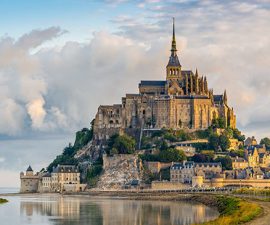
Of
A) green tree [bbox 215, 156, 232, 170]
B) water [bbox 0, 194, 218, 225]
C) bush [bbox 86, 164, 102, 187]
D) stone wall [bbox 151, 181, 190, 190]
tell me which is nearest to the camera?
water [bbox 0, 194, 218, 225]

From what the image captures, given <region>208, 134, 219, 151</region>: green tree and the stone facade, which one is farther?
the stone facade

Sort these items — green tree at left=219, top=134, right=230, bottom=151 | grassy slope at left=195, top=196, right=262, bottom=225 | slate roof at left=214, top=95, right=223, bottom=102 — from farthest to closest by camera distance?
slate roof at left=214, top=95, right=223, bottom=102 → green tree at left=219, top=134, right=230, bottom=151 → grassy slope at left=195, top=196, right=262, bottom=225

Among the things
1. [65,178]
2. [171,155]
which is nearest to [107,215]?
[171,155]

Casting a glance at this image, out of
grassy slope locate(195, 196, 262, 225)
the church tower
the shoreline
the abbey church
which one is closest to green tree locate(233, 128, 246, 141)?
the abbey church

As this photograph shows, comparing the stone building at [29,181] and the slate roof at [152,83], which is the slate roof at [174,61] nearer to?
the slate roof at [152,83]

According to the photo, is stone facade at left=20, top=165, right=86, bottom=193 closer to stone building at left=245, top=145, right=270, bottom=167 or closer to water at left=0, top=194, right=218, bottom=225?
stone building at left=245, top=145, right=270, bottom=167

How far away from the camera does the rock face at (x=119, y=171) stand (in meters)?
124

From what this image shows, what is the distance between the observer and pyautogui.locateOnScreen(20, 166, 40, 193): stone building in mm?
141500

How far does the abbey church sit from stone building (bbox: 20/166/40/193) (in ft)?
48.4

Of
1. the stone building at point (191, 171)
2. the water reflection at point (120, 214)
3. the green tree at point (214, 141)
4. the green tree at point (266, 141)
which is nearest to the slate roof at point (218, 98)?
the green tree at point (266, 141)

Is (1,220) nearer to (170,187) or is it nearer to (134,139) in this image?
(170,187)

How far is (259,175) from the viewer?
117 metres

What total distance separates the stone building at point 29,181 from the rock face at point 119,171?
1900 centimetres

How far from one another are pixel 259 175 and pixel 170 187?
529 inches
